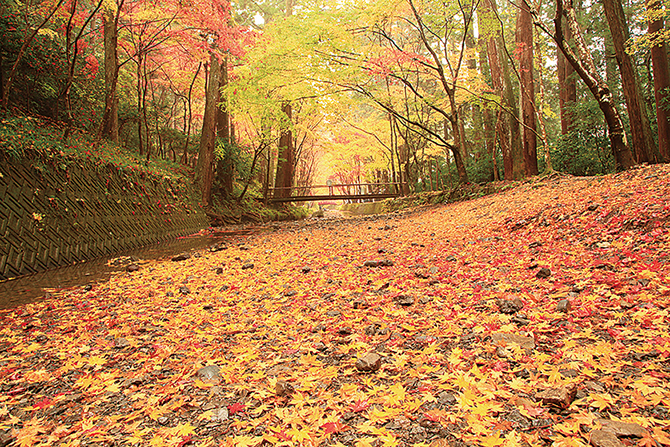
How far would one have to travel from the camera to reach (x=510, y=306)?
8.61 ft

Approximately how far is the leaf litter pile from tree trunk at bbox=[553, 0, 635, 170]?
183cm

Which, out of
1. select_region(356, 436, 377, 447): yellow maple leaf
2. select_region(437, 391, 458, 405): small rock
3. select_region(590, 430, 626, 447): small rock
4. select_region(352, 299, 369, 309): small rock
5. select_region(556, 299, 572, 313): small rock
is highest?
select_region(556, 299, 572, 313): small rock

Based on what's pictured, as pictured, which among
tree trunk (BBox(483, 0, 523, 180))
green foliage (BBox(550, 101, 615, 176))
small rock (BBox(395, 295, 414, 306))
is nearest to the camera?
small rock (BBox(395, 295, 414, 306))

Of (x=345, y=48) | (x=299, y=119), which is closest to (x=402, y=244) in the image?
(x=345, y=48)

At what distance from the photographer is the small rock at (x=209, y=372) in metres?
2.10

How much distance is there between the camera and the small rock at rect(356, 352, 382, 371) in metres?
2.00

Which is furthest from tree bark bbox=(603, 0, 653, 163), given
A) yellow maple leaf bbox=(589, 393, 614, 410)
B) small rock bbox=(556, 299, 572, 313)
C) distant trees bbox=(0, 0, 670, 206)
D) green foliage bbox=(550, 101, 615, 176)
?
yellow maple leaf bbox=(589, 393, 614, 410)

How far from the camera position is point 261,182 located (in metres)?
22.9

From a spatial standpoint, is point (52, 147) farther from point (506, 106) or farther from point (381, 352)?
point (506, 106)

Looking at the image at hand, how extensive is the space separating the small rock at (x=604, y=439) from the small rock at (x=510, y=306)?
4.39 feet

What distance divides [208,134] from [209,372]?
10855mm

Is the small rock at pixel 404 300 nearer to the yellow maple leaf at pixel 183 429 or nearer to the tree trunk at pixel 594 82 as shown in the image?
the yellow maple leaf at pixel 183 429

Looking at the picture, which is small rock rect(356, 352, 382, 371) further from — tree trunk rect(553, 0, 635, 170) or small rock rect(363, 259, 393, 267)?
tree trunk rect(553, 0, 635, 170)

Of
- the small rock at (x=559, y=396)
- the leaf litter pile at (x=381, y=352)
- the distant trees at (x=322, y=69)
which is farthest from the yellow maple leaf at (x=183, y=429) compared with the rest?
the distant trees at (x=322, y=69)
